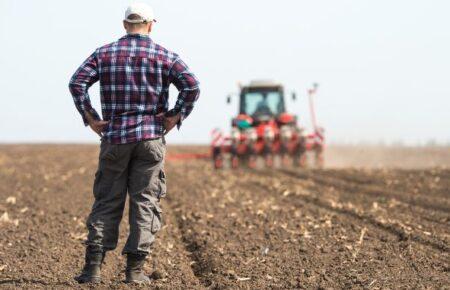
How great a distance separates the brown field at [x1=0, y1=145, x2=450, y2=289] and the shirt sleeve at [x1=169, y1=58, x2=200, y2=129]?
1.11m

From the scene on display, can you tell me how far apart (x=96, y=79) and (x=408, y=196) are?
7275 mm

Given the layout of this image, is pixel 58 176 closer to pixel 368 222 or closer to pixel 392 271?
pixel 368 222

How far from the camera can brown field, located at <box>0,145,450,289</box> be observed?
5.12 metres

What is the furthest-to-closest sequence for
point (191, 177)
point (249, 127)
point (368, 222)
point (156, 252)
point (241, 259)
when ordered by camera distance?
1. point (249, 127)
2. point (191, 177)
3. point (368, 222)
4. point (156, 252)
5. point (241, 259)

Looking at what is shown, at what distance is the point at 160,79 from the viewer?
4605 millimetres

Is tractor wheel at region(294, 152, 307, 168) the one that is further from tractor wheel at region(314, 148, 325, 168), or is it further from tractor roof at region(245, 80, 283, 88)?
tractor roof at region(245, 80, 283, 88)

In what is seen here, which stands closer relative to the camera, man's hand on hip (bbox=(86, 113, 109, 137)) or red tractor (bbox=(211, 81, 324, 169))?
man's hand on hip (bbox=(86, 113, 109, 137))

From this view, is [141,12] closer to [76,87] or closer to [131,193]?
[76,87]

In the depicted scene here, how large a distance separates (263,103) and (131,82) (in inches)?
615

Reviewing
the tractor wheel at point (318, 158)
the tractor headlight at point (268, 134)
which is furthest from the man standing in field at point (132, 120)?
the tractor wheel at point (318, 158)

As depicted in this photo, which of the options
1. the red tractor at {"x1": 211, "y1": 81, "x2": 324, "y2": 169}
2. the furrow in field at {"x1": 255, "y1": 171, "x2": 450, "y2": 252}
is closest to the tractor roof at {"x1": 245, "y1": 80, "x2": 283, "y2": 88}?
the red tractor at {"x1": 211, "y1": 81, "x2": 324, "y2": 169}

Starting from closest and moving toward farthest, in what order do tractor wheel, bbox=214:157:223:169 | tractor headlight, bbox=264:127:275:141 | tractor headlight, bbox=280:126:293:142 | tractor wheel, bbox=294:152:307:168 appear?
tractor headlight, bbox=264:127:275:141 → tractor headlight, bbox=280:126:293:142 → tractor wheel, bbox=214:157:223:169 → tractor wheel, bbox=294:152:307:168

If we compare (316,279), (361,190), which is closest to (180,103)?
(316,279)

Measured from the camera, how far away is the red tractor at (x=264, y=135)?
18.5 meters
